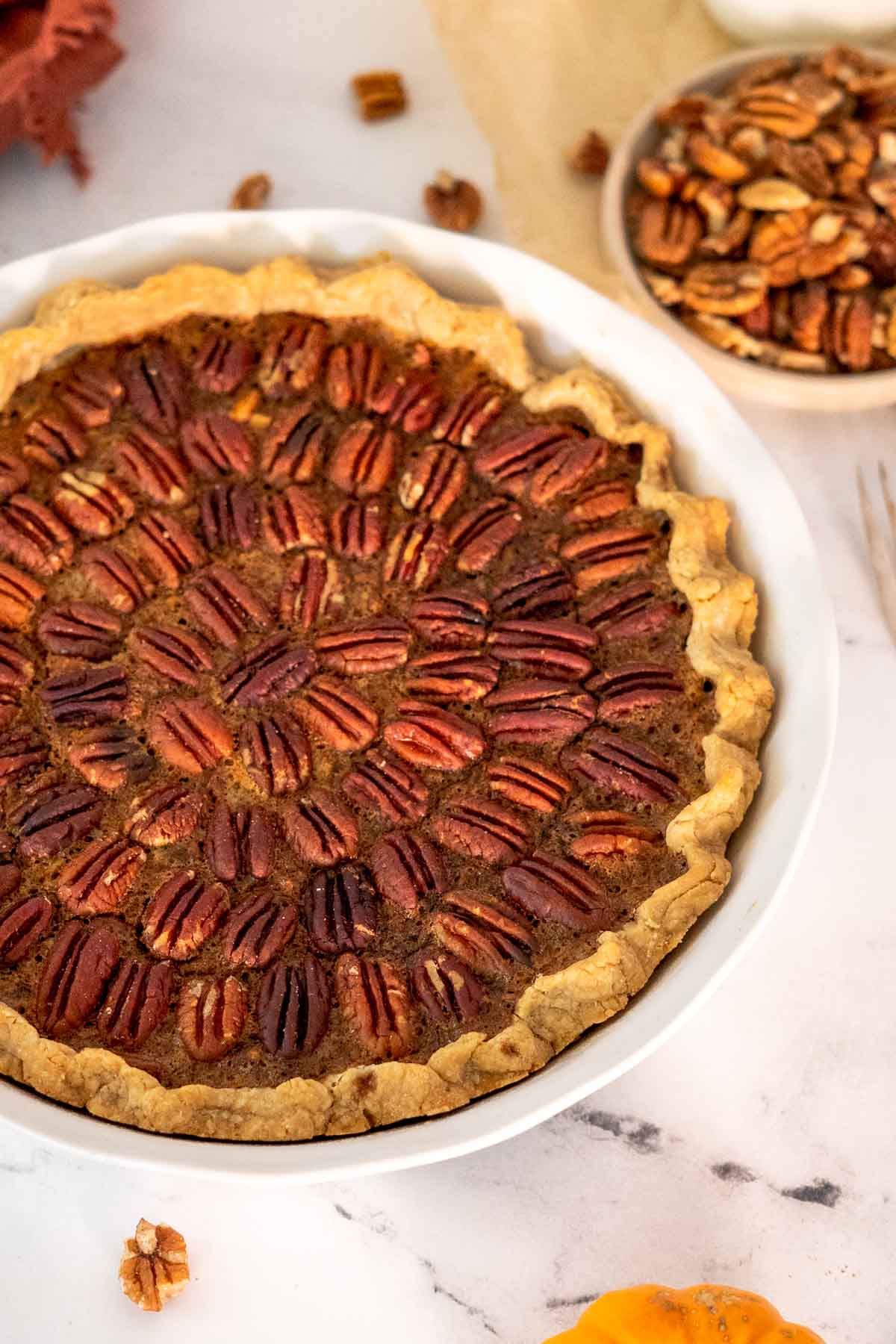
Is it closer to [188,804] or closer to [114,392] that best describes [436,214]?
[114,392]

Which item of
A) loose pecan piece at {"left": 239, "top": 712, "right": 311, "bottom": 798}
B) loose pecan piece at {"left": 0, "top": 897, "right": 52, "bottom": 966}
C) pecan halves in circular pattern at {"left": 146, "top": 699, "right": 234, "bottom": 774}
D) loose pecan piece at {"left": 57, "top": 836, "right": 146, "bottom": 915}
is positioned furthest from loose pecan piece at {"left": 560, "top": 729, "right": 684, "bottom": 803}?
loose pecan piece at {"left": 0, "top": 897, "right": 52, "bottom": 966}

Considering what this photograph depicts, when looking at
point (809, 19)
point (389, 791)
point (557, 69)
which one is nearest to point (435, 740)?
point (389, 791)

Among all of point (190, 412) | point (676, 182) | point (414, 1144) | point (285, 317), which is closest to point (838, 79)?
point (676, 182)

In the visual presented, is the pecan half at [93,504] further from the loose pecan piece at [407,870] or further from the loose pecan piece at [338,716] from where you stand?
the loose pecan piece at [407,870]

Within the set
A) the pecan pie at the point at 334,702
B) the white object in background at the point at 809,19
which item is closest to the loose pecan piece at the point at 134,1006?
the pecan pie at the point at 334,702

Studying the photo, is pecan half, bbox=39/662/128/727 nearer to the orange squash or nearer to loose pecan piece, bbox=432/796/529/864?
loose pecan piece, bbox=432/796/529/864

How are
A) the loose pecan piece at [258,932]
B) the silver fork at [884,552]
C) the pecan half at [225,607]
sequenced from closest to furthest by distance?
1. the loose pecan piece at [258,932]
2. the pecan half at [225,607]
3. the silver fork at [884,552]
